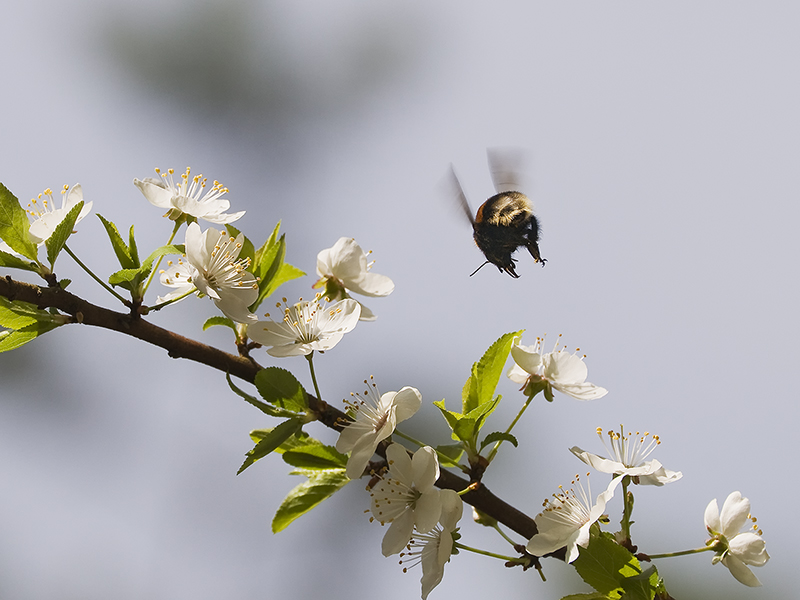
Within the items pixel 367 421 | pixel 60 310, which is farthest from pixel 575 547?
pixel 60 310

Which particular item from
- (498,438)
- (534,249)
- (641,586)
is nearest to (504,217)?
(534,249)

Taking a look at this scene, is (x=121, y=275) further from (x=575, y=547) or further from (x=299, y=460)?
(x=575, y=547)

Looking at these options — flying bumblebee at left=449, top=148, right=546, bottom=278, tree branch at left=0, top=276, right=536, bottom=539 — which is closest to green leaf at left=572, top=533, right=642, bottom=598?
tree branch at left=0, top=276, right=536, bottom=539

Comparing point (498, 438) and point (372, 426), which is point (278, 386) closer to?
point (372, 426)

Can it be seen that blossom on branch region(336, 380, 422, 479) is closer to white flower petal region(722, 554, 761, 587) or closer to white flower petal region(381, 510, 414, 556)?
white flower petal region(381, 510, 414, 556)

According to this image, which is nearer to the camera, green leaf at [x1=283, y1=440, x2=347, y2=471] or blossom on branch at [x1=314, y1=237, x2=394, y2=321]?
green leaf at [x1=283, y1=440, x2=347, y2=471]

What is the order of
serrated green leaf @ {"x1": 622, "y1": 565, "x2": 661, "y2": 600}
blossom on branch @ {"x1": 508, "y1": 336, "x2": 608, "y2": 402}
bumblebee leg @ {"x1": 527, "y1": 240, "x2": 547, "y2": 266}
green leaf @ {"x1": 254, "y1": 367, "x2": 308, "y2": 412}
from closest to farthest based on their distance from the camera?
serrated green leaf @ {"x1": 622, "y1": 565, "x2": 661, "y2": 600} → green leaf @ {"x1": 254, "y1": 367, "x2": 308, "y2": 412} → blossom on branch @ {"x1": 508, "y1": 336, "x2": 608, "y2": 402} → bumblebee leg @ {"x1": 527, "y1": 240, "x2": 547, "y2": 266}
